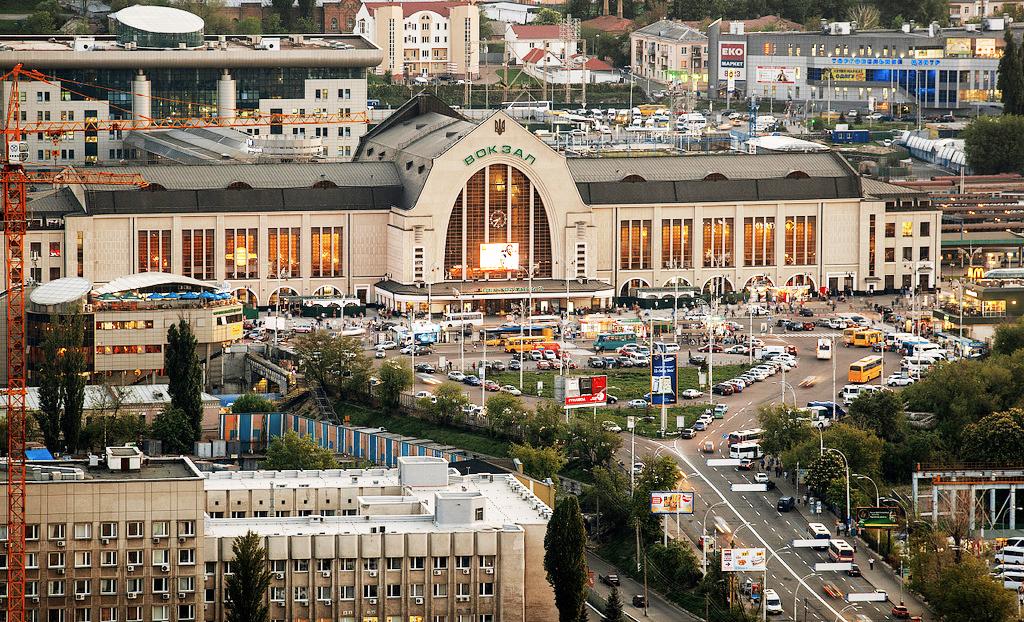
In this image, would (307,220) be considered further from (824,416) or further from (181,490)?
(181,490)

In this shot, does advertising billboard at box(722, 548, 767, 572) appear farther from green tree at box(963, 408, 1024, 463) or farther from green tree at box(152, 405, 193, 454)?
green tree at box(152, 405, 193, 454)

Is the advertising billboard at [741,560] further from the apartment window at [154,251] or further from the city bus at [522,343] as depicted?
the apartment window at [154,251]

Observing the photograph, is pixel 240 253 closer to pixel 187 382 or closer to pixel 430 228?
pixel 430 228

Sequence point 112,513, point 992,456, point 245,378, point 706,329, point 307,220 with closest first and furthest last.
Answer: point 112,513 → point 992,456 → point 245,378 → point 706,329 → point 307,220

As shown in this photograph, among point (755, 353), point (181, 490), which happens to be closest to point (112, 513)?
point (181, 490)

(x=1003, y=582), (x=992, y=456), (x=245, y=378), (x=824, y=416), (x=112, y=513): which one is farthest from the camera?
(x=245, y=378)

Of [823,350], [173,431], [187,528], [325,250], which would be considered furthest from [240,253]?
[187,528]

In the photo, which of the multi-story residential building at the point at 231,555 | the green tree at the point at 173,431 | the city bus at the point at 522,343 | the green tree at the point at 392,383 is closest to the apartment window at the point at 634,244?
the city bus at the point at 522,343
